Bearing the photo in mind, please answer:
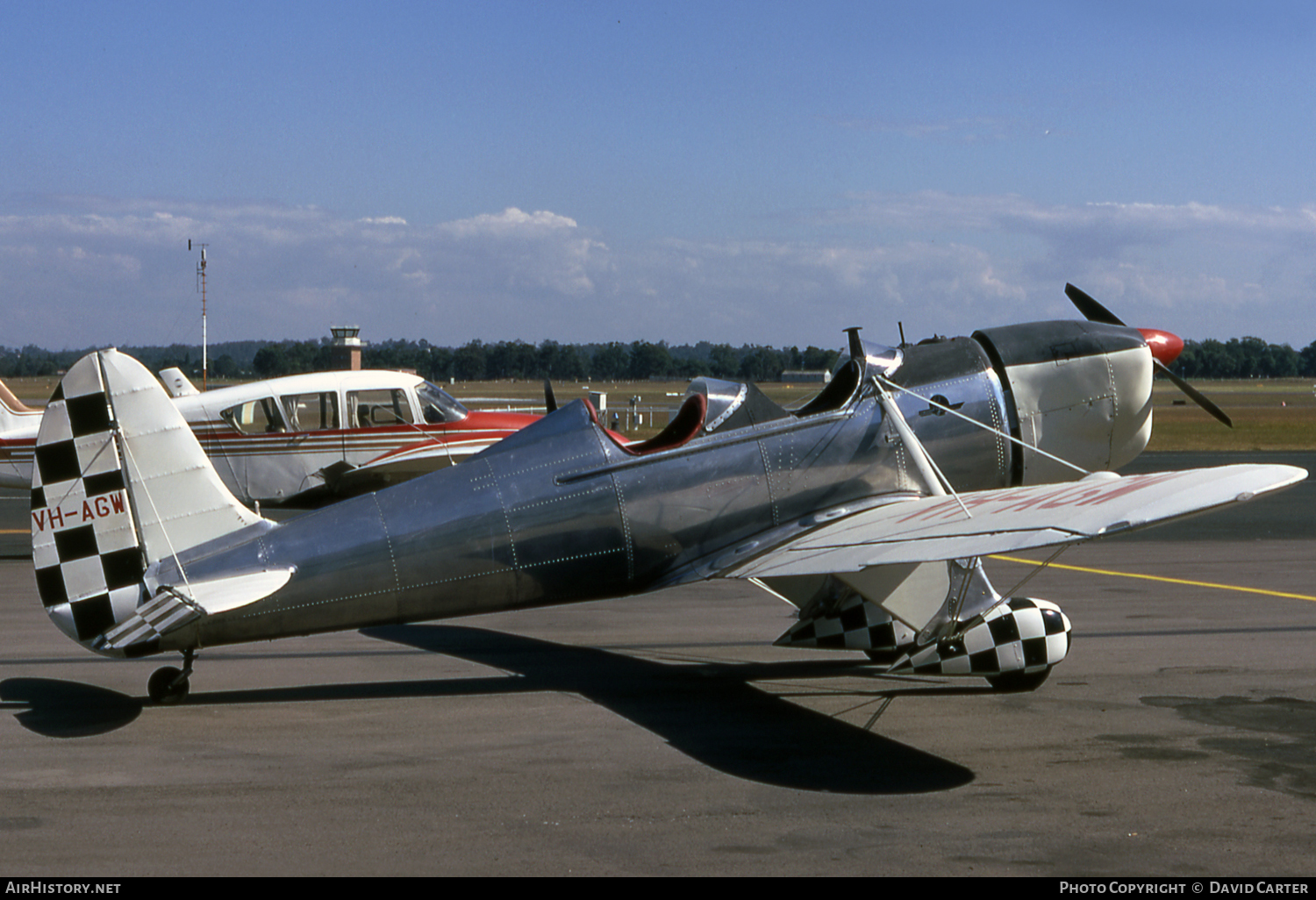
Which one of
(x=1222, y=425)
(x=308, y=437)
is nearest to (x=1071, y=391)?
(x=308, y=437)

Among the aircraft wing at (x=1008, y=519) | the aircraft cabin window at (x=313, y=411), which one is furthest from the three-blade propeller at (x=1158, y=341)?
the aircraft cabin window at (x=313, y=411)

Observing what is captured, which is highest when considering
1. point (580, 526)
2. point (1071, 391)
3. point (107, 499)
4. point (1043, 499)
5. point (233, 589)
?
point (1071, 391)

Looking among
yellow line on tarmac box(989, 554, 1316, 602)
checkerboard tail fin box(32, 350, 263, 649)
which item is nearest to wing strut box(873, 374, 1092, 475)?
yellow line on tarmac box(989, 554, 1316, 602)

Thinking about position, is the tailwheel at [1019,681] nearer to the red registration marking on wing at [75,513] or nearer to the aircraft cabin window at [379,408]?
the red registration marking on wing at [75,513]

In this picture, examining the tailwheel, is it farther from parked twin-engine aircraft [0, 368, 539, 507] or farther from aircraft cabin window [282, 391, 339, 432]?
aircraft cabin window [282, 391, 339, 432]

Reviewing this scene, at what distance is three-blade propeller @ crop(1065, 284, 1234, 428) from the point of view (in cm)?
957

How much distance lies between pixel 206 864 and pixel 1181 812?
4.36m

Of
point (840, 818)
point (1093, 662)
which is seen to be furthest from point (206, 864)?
point (1093, 662)

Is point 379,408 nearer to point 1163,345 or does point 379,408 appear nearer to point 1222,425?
point 1163,345

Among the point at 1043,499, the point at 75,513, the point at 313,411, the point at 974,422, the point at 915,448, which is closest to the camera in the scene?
the point at 1043,499

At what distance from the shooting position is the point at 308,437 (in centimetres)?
1530

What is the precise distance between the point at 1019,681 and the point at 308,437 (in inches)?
411
